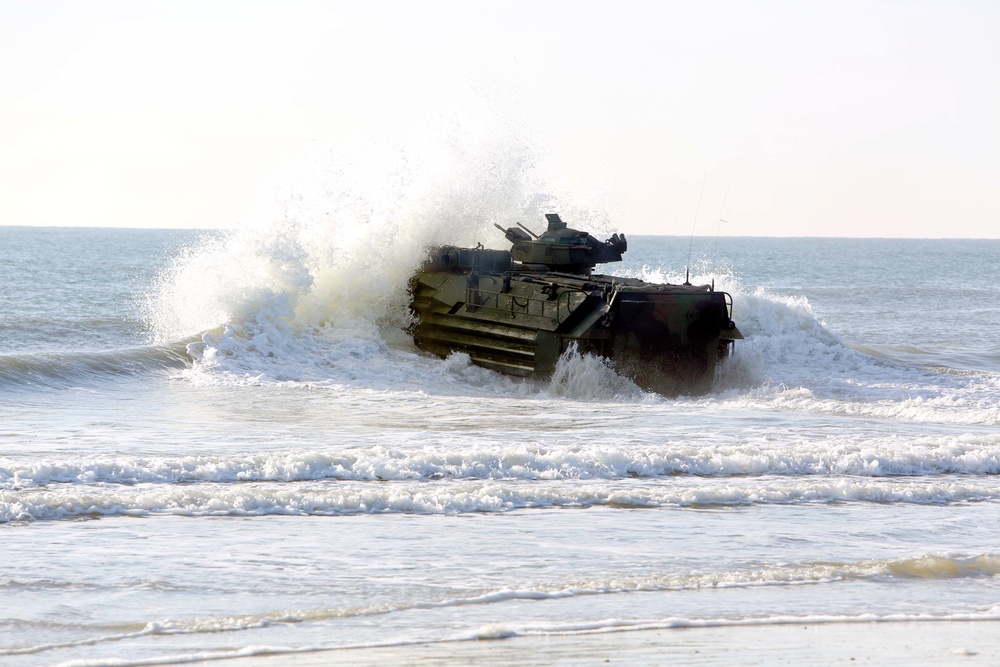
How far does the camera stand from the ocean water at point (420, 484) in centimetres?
738

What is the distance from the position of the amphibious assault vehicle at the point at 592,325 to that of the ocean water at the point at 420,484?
0.35 metres

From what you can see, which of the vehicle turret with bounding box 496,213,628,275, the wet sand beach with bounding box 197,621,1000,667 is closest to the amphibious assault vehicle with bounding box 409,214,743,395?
the vehicle turret with bounding box 496,213,628,275

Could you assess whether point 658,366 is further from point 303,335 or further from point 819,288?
point 819,288

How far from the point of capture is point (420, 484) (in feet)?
35.9

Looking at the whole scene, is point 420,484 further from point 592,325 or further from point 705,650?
point 592,325

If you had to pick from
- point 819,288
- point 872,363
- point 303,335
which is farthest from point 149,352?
point 819,288

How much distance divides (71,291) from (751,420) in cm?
3187

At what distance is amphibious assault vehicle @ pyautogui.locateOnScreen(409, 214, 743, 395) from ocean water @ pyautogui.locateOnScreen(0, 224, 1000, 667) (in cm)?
35

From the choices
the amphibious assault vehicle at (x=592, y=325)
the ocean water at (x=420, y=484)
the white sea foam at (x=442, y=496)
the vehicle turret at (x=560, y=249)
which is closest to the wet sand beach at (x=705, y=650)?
the ocean water at (x=420, y=484)

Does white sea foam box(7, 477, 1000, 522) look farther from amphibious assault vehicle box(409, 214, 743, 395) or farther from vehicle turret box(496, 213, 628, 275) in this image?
vehicle turret box(496, 213, 628, 275)

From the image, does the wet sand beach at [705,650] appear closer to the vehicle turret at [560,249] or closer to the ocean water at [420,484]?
the ocean water at [420,484]

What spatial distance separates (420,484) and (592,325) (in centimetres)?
669

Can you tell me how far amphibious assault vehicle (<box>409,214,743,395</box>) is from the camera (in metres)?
17.3

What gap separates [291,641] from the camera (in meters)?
6.72
